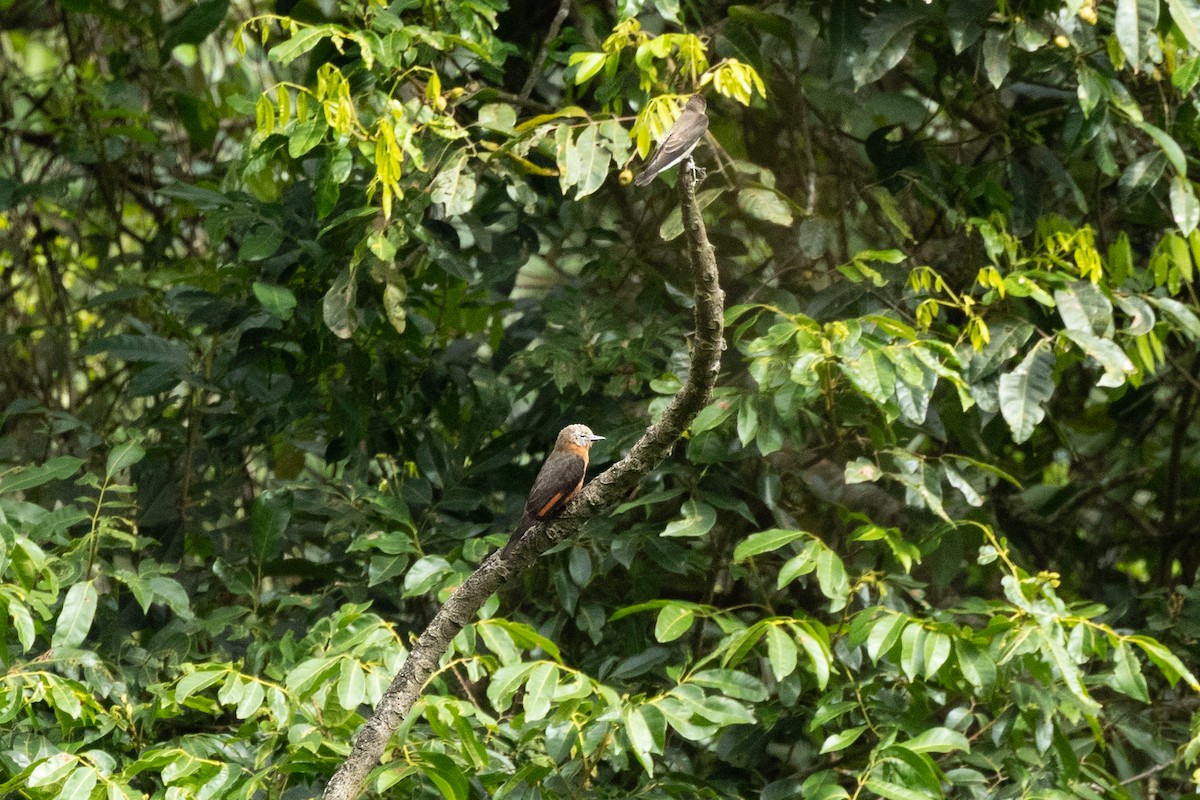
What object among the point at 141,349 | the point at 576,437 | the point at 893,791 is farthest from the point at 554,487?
the point at 141,349

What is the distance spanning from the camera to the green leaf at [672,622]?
124 inches

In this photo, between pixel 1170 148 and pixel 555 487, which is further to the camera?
pixel 1170 148

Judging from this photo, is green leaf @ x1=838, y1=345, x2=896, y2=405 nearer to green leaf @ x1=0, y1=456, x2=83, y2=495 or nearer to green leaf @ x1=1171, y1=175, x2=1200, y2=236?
green leaf @ x1=1171, y1=175, x2=1200, y2=236

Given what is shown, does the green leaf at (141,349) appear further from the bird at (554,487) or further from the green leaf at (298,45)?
the bird at (554,487)

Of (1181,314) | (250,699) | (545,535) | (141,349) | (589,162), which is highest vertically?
(589,162)

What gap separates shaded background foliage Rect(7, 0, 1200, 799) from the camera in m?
3.05

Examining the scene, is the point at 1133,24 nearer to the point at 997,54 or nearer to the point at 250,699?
the point at 997,54

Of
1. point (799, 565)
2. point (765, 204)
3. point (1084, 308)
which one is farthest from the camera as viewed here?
point (765, 204)

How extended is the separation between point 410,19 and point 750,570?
178 cm

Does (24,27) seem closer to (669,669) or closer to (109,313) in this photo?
(109,313)

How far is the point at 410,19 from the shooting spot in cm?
379

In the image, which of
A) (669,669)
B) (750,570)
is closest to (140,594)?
(669,669)

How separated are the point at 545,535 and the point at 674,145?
0.95m

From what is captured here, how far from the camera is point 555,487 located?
3.18 meters
